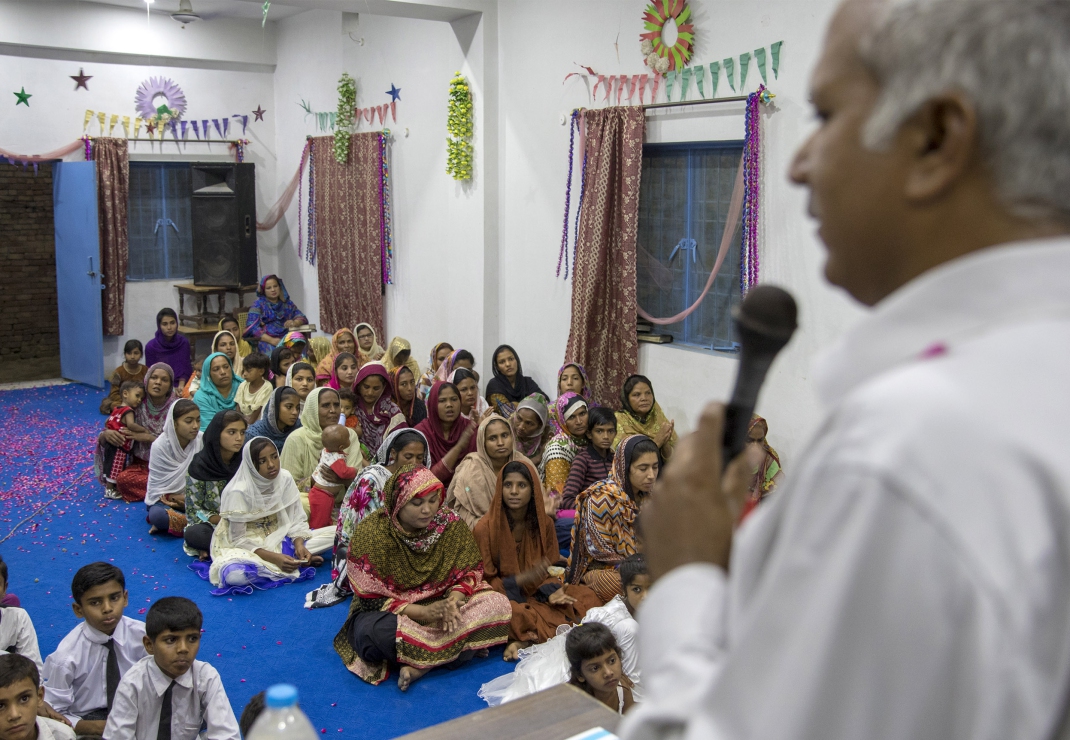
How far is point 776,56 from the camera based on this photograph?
4.30 meters

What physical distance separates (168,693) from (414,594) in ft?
3.70

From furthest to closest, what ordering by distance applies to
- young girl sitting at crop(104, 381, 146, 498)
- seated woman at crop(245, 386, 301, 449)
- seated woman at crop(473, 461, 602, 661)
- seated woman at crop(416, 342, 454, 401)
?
seated woman at crop(416, 342, 454, 401) < young girl sitting at crop(104, 381, 146, 498) < seated woman at crop(245, 386, 301, 449) < seated woman at crop(473, 461, 602, 661)

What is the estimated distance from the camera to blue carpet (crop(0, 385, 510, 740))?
3.19 m

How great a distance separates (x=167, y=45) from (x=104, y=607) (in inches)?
280

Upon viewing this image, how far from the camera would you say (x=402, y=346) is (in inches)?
276

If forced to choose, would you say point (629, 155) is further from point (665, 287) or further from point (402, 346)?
point (402, 346)

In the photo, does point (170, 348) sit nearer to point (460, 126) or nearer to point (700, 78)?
point (460, 126)

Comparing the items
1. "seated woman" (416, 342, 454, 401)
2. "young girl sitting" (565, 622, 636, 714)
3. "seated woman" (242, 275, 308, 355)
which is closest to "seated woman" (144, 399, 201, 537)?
"seated woman" (416, 342, 454, 401)

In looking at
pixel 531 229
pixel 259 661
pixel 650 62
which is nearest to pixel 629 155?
pixel 650 62

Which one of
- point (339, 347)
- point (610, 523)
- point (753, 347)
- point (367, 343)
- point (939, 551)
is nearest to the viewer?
point (939, 551)

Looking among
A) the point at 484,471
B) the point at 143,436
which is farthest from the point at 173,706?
the point at 143,436

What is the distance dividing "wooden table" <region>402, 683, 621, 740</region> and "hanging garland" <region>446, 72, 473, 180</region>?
5.32m

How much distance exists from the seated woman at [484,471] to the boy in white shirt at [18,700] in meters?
2.15

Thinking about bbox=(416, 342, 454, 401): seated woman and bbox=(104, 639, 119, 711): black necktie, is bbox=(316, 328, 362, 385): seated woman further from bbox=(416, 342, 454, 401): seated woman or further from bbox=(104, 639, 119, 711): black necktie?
bbox=(104, 639, 119, 711): black necktie
